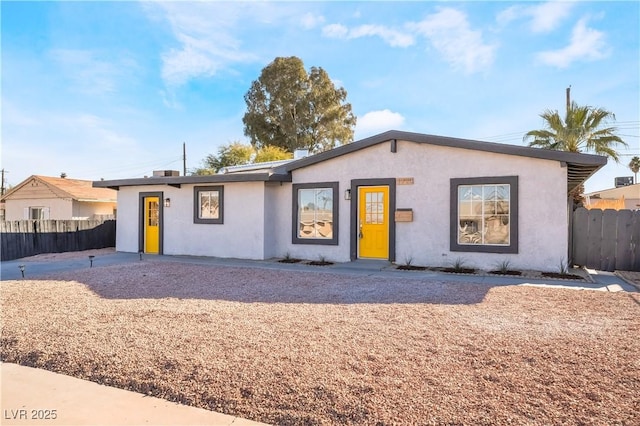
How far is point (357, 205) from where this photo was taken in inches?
456

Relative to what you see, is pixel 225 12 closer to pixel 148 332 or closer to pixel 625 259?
pixel 148 332

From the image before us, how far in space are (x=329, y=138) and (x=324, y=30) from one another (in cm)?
2071

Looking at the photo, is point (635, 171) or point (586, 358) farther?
point (635, 171)

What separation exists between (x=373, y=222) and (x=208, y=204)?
5718 mm

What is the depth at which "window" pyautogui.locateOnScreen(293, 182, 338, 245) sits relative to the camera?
11945 mm

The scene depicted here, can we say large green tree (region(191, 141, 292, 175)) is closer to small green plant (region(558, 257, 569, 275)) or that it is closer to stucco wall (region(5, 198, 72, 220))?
stucco wall (region(5, 198, 72, 220))

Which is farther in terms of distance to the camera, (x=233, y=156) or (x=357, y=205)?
(x=233, y=156)

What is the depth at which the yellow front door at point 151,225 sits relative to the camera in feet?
48.7

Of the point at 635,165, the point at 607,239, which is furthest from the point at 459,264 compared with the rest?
the point at 635,165

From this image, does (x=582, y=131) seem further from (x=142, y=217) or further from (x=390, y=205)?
(x=142, y=217)

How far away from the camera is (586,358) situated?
3.95m

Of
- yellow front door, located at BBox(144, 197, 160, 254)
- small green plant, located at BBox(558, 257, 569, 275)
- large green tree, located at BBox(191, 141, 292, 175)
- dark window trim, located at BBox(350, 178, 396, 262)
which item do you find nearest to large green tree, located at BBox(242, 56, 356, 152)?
large green tree, located at BBox(191, 141, 292, 175)

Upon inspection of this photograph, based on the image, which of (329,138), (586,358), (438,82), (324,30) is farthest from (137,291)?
(329,138)

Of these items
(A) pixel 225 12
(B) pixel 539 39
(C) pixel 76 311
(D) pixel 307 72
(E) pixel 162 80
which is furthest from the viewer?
(D) pixel 307 72
